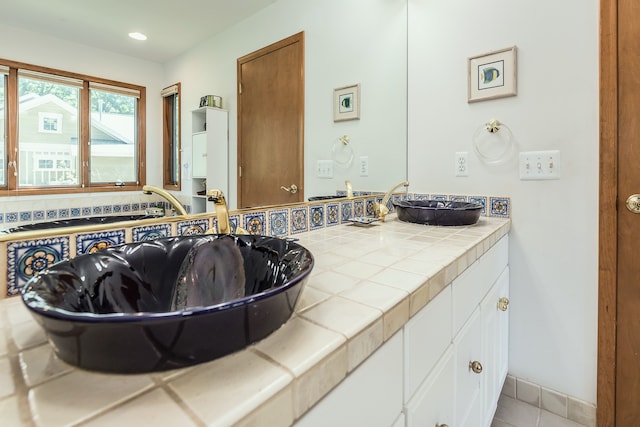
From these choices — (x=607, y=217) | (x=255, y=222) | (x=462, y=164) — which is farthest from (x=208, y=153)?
(x=607, y=217)

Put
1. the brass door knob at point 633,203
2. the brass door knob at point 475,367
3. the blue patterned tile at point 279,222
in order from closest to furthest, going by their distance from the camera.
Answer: the brass door knob at point 475,367 < the blue patterned tile at point 279,222 < the brass door knob at point 633,203

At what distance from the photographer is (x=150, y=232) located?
828mm

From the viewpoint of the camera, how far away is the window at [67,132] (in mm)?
577

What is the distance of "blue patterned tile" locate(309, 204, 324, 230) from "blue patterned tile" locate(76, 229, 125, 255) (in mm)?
719

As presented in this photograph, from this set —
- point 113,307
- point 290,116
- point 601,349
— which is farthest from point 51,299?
point 601,349

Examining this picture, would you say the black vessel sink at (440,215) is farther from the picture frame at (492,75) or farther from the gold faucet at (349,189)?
the picture frame at (492,75)

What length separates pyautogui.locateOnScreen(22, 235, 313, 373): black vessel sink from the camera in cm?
35

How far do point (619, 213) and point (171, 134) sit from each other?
5.48 ft

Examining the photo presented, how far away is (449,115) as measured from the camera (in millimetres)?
1747

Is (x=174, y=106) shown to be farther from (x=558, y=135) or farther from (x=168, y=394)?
(x=558, y=135)

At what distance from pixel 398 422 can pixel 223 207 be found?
2.12 ft

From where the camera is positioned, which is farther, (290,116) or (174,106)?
(290,116)

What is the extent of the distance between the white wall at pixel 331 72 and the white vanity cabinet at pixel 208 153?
0.08 feet

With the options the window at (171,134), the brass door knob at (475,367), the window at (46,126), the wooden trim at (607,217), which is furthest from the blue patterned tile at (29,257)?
the wooden trim at (607,217)
